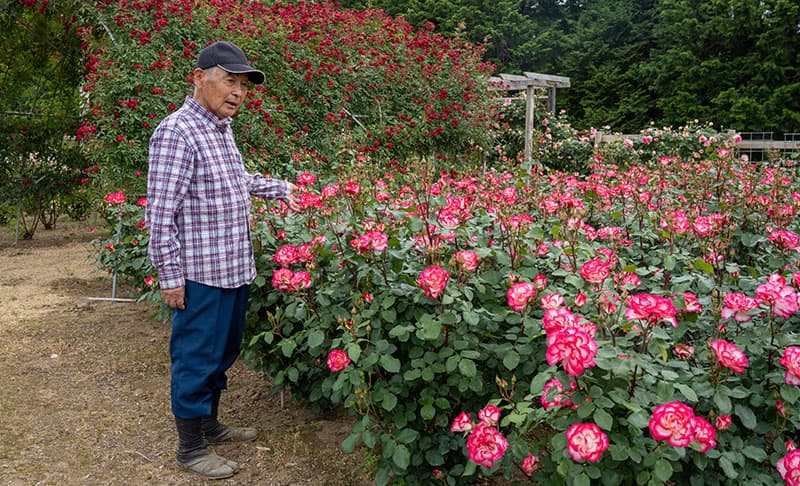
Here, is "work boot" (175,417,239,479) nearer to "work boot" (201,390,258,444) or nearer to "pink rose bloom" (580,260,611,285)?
"work boot" (201,390,258,444)

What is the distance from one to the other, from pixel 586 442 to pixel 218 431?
1.83m

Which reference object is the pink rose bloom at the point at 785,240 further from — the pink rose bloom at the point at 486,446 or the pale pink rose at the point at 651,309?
the pink rose bloom at the point at 486,446

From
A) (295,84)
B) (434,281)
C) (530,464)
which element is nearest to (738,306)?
(530,464)

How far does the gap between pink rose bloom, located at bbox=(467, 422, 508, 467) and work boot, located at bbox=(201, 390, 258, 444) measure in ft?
4.59

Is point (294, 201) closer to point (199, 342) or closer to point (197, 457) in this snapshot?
point (199, 342)

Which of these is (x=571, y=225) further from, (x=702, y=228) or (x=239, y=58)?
(x=239, y=58)

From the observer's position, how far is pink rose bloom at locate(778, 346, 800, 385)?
144cm

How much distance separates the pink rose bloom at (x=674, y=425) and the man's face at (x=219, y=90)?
1700mm

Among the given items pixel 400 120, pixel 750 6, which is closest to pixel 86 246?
pixel 400 120

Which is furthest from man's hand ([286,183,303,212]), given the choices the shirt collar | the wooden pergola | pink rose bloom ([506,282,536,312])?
the wooden pergola

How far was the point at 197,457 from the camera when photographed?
249cm

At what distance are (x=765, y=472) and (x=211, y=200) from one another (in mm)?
1808

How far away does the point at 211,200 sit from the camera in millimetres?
2266

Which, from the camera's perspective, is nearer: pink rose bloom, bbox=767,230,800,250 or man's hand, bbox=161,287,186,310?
pink rose bloom, bbox=767,230,800,250
